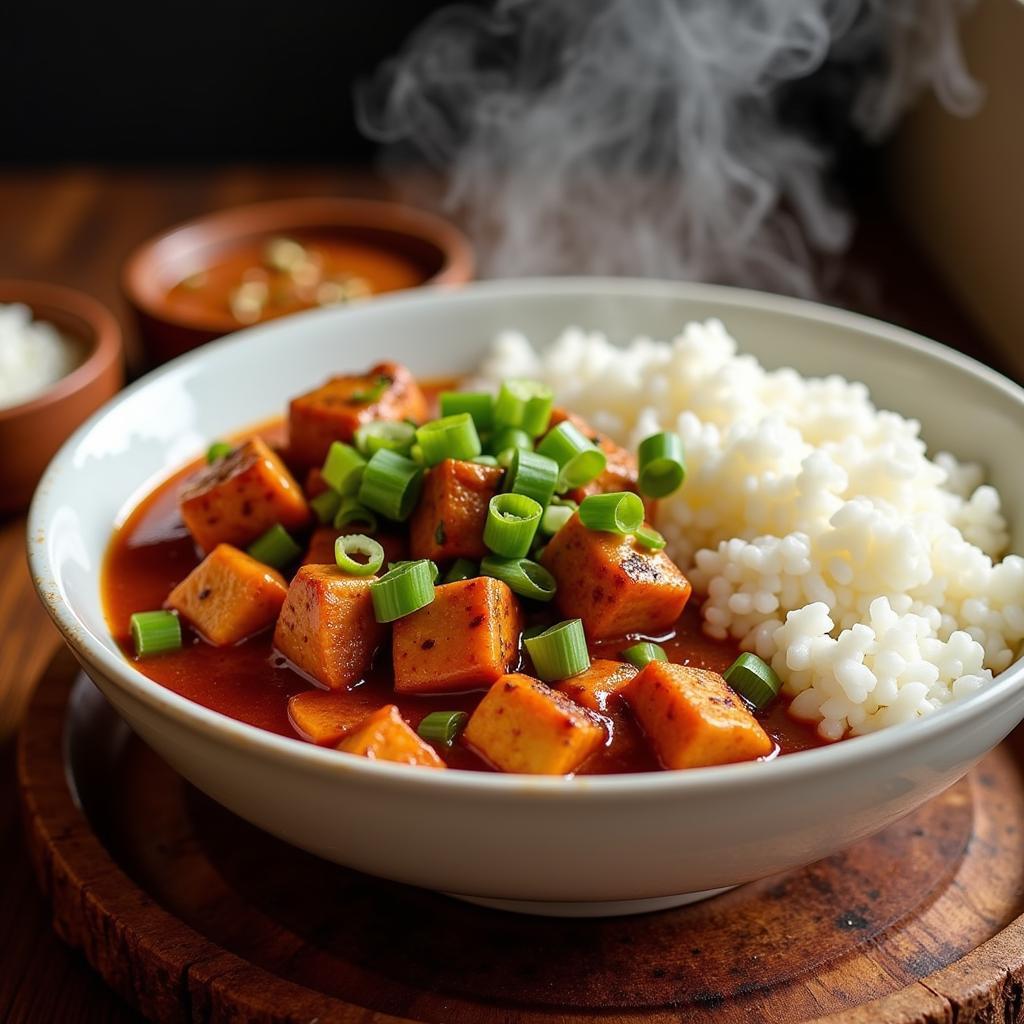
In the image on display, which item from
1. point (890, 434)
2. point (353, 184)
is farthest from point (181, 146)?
point (890, 434)

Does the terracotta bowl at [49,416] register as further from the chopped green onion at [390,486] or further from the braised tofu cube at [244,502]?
the chopped green onion at [390,486]

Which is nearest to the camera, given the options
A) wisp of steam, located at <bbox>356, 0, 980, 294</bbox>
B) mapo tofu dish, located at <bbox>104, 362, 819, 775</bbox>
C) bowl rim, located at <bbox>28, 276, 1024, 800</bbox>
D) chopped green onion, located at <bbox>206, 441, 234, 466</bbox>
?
bowl rim, located at <bbox>28, 276, 1024, 800</bbox>

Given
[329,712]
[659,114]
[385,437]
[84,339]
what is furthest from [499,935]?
[659,114]

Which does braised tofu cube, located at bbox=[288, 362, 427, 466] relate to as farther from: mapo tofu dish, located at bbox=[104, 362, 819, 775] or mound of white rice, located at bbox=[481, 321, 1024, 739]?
mound of white rice, located at bbox=[481, 321, 1024, 739]

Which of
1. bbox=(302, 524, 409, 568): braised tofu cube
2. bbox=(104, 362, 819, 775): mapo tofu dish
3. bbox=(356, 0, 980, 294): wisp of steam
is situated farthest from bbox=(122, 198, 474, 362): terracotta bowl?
bbox=(302, 524, 409, 568): braised tofu cube

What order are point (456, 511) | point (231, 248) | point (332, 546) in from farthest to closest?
1. point (231, 248)
2. point (332, 546)
3. point (456, 511)

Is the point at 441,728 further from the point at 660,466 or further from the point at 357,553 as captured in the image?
the point at 660,466
